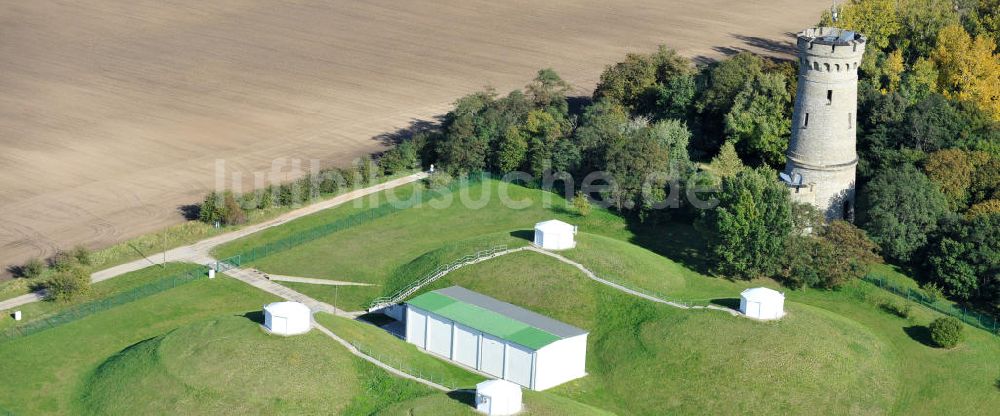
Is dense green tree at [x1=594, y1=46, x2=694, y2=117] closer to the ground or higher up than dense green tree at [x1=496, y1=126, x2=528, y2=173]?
higher up

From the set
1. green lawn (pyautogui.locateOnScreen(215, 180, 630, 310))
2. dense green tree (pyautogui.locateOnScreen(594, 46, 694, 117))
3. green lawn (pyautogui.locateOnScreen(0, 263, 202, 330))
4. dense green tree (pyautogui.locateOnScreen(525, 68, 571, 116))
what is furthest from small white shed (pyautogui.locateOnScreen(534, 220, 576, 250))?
dense green tree (pyautogui.locateOnScreen(594, 46, 694, 117))

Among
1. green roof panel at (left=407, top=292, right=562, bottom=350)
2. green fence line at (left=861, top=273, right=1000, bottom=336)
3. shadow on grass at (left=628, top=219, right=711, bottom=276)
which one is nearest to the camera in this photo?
green roof panel at (left=407, top=292, right=562, bottom=350)

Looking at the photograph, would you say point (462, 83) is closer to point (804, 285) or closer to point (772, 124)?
point (772, 124)

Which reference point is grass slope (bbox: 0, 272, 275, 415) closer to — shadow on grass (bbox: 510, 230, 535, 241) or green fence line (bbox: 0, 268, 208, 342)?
green fence line (bbox: 0, 268, 208, 342)

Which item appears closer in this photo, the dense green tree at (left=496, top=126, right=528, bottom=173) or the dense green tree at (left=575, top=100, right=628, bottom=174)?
the dense green tree at (left=575, top=100, right=628, bottom=174)

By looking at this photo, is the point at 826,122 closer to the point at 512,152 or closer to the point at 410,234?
the point at 512,152

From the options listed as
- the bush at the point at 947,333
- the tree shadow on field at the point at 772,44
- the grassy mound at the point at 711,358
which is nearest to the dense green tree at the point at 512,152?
the grassy mound at the point at 711,358

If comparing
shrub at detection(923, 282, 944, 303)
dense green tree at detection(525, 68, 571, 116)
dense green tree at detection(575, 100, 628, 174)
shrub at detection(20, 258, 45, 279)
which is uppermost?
dense green tree at detection(525, 68, 571, 116)
